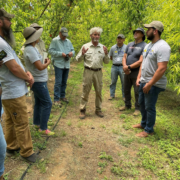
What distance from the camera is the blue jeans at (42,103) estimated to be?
9.48ft

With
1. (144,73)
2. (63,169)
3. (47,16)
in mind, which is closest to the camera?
(63,169)

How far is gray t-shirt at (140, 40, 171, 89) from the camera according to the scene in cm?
269

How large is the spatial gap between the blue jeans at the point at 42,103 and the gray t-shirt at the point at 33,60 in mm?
110

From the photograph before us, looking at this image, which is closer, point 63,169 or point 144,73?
point 63,169

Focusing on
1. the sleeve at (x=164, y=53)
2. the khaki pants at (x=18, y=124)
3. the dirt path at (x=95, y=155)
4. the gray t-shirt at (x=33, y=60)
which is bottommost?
the dirt path at (x=95, y=155)

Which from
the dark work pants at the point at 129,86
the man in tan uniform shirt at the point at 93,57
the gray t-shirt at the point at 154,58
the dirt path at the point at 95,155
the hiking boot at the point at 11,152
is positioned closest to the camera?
the dirt path at the point at 95,155

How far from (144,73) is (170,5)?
121 centimetres

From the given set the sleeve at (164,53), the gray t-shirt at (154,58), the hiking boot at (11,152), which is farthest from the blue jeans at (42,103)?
the sleeve at (164,53)

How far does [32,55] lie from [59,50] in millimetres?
2142

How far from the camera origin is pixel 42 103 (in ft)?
9.95

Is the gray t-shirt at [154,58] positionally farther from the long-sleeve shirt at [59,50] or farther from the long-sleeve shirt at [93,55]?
the long-sleeve shirt at [59,50]

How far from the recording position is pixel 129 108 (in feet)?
15.9

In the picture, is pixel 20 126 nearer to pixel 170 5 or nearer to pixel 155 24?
pixel 155 24

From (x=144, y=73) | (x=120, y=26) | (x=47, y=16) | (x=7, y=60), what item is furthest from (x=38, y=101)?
(x=120, y=26)
